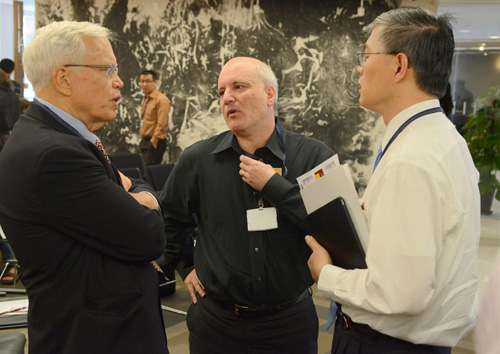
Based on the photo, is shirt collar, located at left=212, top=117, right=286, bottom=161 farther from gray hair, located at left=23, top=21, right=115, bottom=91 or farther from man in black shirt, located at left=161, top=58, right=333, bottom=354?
gray hair, located at left=23, top=21, right=115, bottom=91

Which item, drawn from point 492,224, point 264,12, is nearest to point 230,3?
point 264,12

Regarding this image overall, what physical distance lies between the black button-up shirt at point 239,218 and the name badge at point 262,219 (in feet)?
0.09

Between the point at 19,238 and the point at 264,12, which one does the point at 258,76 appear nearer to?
the point at 19,238

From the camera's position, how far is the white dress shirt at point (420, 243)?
3.82 ft

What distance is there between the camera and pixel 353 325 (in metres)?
1.40

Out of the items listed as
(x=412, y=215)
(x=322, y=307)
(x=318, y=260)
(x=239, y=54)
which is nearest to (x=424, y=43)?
(x=412, y=215)

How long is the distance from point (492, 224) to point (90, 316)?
5.91 meters

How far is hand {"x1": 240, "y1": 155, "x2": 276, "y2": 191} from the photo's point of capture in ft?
6.16

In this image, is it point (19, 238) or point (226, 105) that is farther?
point (226, 105)

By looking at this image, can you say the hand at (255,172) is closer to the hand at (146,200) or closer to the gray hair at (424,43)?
the hand at (146,200)

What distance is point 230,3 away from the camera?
320 inches

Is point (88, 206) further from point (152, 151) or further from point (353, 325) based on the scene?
point (152, 151)

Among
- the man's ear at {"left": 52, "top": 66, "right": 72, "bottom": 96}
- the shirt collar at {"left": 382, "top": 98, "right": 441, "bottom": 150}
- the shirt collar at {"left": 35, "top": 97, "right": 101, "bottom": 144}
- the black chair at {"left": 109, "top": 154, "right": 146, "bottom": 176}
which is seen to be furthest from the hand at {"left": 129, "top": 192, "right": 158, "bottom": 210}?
the black chair at {"left": 109, "top": 154, "right": 146, "bottom": 176}

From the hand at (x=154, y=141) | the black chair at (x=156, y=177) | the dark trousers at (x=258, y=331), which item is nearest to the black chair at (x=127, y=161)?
the black chair at (x=156, y=177)
